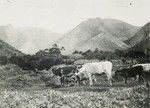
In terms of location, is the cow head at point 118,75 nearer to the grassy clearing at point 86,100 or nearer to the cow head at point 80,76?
the cow head at point 80,76

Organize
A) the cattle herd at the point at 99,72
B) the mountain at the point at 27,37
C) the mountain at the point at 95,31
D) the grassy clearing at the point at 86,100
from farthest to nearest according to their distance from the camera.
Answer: the mountain at the point at 27,37 → the mountain at the point at 95,31 → the cattle herd at the point at 99,72 → the grassy clearing at the point at 86,100

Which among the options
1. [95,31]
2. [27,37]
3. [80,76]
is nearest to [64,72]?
[80,76]

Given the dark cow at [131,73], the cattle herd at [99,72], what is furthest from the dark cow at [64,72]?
the dark cow at [131,73]

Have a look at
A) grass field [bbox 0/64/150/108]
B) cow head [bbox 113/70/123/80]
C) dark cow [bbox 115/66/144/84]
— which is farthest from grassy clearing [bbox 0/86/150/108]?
cow head [bbox 113/70/123/80]

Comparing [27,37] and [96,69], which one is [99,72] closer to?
[96,69]

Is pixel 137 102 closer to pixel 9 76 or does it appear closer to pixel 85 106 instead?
pixel 85 106

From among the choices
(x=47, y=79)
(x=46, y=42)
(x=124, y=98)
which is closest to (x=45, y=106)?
(x=124, y=98)
